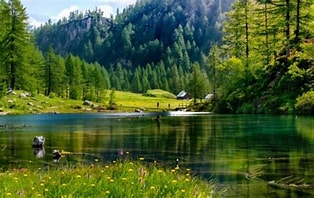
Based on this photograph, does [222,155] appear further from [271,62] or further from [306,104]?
[271,62]

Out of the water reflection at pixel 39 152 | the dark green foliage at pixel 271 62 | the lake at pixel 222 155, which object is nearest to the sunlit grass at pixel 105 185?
the lake at pixel 222 155

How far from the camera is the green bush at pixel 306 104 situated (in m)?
60.7

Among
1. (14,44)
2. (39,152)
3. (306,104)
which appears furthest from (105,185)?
A: (14,44)

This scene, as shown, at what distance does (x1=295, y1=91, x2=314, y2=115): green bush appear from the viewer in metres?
60.7

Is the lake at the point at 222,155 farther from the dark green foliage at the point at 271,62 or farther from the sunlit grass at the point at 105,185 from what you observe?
the dark green foliage at the point at 271,62

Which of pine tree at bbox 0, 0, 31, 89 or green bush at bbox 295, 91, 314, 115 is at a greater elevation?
pine tree at bbox 0, 0, 31, 89

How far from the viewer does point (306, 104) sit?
2419 inches

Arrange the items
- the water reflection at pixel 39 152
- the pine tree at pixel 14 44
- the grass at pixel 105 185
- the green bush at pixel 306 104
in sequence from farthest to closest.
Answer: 1. the pine tree at pixel 14 44
2. the green bush at pixel 306 104
3. the water reflection at pixel 39 152
4. the grass at pixel 105 185

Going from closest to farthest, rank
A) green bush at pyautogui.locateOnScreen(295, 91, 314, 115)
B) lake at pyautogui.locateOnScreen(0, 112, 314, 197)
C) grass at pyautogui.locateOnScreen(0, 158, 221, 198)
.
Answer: grass at pyautogui.locateOnScreen(0, 158, 221, 198) < lake at pyautogui.locateOnScreen(0, 112, 314, 197) < green bush at pyautogui.locateOnScreen(295, 91, 314, 115)

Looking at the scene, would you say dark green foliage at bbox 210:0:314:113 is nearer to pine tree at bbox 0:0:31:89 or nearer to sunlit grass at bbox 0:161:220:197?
pine tree at bbox 0:0:31:89

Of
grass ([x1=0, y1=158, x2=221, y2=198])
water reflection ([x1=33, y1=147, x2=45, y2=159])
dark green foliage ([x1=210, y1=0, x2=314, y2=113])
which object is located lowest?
water reflection ([x1=33, y1=147, x2=45, y2=159])

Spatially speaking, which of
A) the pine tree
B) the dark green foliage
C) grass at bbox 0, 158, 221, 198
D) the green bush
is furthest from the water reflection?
the pine tree

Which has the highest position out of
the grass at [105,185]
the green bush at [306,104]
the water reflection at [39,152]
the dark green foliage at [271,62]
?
the dark green foliage at [271,62]

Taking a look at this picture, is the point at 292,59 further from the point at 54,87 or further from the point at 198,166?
the point at 54,87
